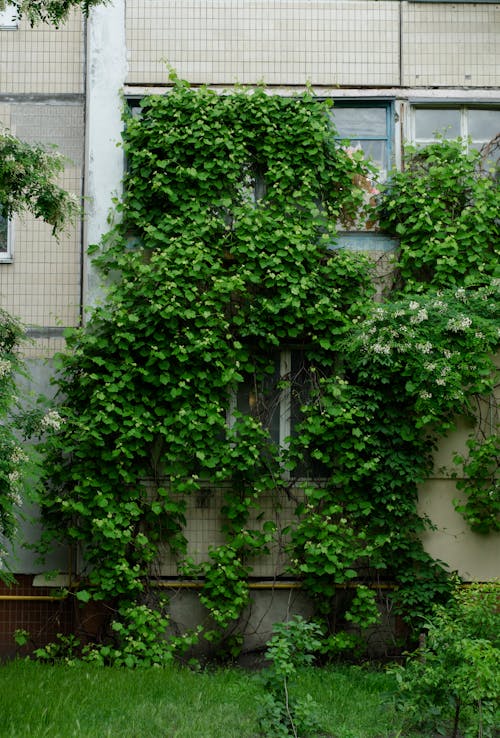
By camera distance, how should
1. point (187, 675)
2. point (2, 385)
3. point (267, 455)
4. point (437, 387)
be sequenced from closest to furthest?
point (2, 385)
point (187, 675)
point (437, 387)
point (267, 455)

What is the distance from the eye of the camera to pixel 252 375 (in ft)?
33.5

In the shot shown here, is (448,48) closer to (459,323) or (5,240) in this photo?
(459,323)

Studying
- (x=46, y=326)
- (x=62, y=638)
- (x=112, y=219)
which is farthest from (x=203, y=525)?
(x=112, y=219)

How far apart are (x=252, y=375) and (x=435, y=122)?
3.46 metres

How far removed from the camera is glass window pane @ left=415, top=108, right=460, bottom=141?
10.5 m

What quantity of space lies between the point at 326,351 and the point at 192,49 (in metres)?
3.61

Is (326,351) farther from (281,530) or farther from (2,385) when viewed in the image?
(2,385)

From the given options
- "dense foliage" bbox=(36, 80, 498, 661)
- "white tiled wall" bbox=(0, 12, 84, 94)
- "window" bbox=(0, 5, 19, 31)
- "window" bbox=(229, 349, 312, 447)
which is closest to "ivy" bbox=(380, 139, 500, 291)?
"dense foliage" bbox=(36, 80, 498, 661)

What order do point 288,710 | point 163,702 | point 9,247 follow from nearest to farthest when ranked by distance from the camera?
point 288,710
point 163,702
point 9,247

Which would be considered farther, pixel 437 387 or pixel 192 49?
pixel 192 49

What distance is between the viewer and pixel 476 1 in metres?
10.5

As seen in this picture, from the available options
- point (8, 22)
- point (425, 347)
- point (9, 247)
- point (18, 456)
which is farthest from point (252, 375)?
point (8, 22)

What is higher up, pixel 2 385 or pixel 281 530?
pixel 2 385

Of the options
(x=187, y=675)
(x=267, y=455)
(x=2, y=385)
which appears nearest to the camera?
(x=2, y=385)
